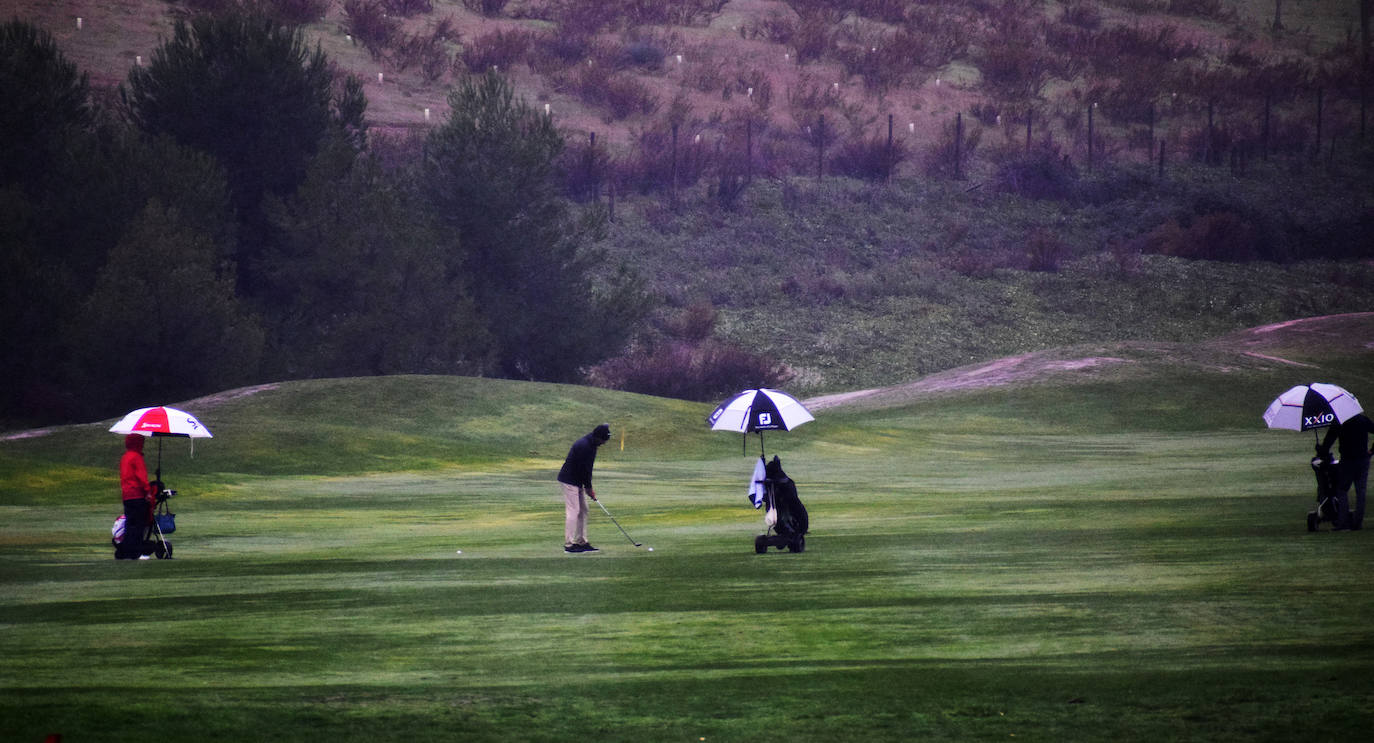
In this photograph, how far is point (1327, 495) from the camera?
909 inches

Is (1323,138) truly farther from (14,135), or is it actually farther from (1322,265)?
(14,135)

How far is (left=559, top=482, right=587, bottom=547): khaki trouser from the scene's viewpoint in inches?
928

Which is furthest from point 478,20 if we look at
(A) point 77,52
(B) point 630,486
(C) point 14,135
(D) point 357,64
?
(B) point 630,486

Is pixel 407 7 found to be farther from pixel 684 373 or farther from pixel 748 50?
pixel 684 373

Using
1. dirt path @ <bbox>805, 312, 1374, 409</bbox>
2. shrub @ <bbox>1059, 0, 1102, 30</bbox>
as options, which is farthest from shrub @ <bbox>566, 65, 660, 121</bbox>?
dirt path @ <bbox>805, 312, 1374, 409</bbox>

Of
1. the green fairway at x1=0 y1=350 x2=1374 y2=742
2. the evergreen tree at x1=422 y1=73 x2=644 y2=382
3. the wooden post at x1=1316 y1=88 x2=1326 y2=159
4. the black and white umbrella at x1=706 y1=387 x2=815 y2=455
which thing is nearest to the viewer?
the green fairway at x1=0 y1=350 x2=1374 y2=742

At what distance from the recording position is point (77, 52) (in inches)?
4141

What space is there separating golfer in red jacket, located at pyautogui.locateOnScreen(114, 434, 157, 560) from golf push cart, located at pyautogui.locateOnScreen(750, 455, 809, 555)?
8585 mm

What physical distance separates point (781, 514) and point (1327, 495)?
7763mm

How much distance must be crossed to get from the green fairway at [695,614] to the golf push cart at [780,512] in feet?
2.21

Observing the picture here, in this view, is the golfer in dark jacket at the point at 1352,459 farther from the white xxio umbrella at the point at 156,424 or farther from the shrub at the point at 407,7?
the shrub at the point at 407,7

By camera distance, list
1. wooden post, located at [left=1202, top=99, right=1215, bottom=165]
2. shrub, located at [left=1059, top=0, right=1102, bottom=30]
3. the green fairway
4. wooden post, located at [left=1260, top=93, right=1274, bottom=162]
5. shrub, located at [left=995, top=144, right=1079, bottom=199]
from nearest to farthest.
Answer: the green fairway, shrub, located at [left=995, top=144, right=1079, bottom=199], wooden post, located at [left=1202, top=99, right=1215, bottom=165], wooden post, located at [left=1260, top=93, right=1274, bottom=162], shrub, located at [left=1059, top=0, right=1102, bottom=30]

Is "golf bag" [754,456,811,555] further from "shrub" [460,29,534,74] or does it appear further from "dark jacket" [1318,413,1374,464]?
"shrub" [460,29,534,74]

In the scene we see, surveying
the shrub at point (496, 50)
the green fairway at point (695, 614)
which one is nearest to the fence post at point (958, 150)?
the shrub at point (496, 50)
